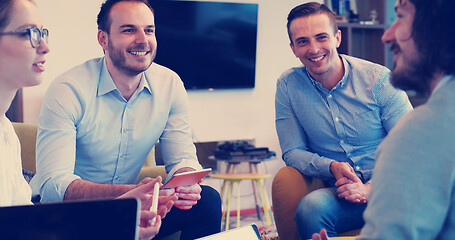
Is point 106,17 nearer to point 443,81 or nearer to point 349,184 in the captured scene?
point 349,184

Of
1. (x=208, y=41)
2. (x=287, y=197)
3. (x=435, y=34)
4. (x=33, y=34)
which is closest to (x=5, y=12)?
→ (x=33, y=34)

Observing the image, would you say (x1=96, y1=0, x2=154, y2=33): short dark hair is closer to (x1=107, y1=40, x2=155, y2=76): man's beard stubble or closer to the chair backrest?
(x1=107, y1=40, x2=155, y2=76): man's beard stubble

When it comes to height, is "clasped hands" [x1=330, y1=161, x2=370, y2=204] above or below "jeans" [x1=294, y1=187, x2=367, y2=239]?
above

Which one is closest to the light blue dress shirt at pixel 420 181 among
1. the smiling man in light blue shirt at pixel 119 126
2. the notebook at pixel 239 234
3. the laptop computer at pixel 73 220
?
the laptop computer at pixel 73 220

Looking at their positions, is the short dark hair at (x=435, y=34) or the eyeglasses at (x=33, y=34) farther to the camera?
the eyeglasses at (x=33, y=34)

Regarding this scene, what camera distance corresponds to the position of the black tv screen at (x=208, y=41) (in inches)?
167

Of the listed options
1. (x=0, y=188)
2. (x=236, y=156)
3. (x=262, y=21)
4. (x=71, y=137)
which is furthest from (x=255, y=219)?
(x=0, y=188)

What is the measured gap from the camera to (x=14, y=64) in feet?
4.57

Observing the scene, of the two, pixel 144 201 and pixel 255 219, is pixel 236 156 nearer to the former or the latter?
pixel 255 219

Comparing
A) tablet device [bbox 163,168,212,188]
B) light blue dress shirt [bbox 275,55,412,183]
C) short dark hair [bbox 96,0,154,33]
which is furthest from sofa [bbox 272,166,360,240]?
short dark hair [bbox 96,0,154,33]

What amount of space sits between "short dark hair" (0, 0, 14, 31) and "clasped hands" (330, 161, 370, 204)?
4.67 feet

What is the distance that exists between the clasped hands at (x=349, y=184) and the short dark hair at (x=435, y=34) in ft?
3.88

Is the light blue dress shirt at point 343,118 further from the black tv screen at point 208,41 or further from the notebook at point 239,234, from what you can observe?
the black tv screen at point 208,41

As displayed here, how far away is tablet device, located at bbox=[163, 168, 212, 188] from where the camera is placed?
6.04 feet
